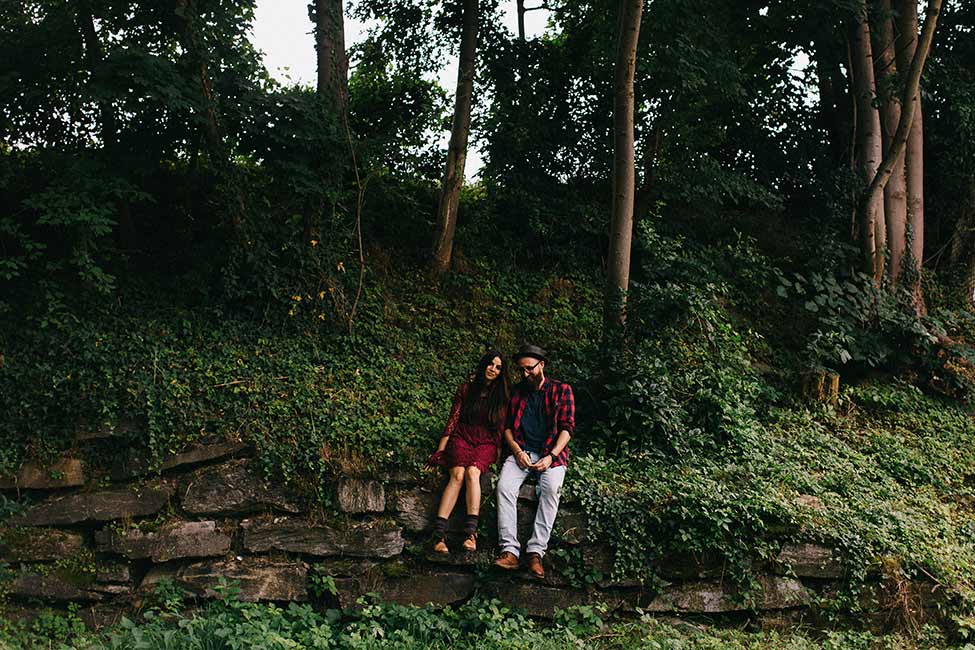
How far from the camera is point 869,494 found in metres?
8.59

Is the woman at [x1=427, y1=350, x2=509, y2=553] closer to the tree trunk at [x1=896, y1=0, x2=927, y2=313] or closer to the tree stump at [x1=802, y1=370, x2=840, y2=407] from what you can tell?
the tree stump at [x1=802, y1=370, x2=840, y2=407]

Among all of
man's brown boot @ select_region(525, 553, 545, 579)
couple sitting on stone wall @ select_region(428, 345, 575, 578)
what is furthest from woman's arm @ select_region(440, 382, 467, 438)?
man's brown boot @ select_region(525, 553, 545, 579)

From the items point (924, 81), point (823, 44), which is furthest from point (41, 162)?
point (924, 81)

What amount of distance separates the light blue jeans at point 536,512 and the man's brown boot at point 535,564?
0.03 meters

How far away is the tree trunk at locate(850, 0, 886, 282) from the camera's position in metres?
11.6

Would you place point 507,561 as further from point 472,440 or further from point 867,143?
point 867,143

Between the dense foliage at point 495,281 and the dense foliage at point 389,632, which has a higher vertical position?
the dense foliage at point 495,281

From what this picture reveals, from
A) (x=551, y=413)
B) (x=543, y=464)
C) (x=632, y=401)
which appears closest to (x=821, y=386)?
(x=632, y=401)

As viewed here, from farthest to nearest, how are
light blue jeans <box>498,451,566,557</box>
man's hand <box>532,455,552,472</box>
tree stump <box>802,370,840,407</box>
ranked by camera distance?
tree stump <box>802,370,840,407</box>
man's hand <box>532,455,552,472</box>
light blue jeans <box>498,451,566,557</box>

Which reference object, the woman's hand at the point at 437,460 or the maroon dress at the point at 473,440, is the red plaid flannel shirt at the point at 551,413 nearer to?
the maroon dress at the point at 473,440

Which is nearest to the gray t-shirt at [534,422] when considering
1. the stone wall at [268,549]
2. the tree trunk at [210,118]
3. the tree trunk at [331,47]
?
the stone wall at [268,549]

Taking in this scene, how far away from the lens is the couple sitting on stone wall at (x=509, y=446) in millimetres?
6941

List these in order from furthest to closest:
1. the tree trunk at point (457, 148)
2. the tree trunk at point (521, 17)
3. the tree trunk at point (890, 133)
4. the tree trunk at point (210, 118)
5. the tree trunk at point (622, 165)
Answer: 1. the tree trunk at point (521, 17)
2. the tree trunk at point (890, 133)
3. the tree trunk at point (457, 148)
4. the tree trunk at point (622, 165)
5. the tree trunk at point (210, 118)

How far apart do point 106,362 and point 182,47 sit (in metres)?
3.55
